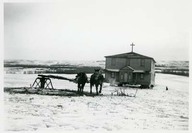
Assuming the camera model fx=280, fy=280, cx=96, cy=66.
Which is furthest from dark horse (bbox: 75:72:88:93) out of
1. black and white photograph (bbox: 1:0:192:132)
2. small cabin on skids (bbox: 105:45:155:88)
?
small cabin on skids (bbox: 105:45:155:88)

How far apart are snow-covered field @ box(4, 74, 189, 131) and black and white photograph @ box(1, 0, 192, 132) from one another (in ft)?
0.04

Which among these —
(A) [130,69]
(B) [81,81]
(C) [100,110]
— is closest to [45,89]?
(B) [81,81]

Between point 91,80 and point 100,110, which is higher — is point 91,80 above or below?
above

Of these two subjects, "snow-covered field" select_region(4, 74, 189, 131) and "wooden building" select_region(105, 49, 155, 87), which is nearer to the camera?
"snow-covered field" select_region(4, 74, 189, 131)

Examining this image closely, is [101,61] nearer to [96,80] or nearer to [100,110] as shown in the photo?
[96,80]

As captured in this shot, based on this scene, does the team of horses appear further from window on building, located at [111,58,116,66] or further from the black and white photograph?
window on building, located at [111,58,116,66]

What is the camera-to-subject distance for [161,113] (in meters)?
3.53

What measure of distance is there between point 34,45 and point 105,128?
1.38m

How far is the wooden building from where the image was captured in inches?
141

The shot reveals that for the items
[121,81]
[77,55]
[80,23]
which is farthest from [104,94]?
[80,23]

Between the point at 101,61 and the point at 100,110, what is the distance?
632 millimetres

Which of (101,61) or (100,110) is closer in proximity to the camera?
(100,110)

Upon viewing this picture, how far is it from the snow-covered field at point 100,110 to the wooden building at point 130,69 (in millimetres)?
115

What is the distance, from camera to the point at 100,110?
351 centimetres
